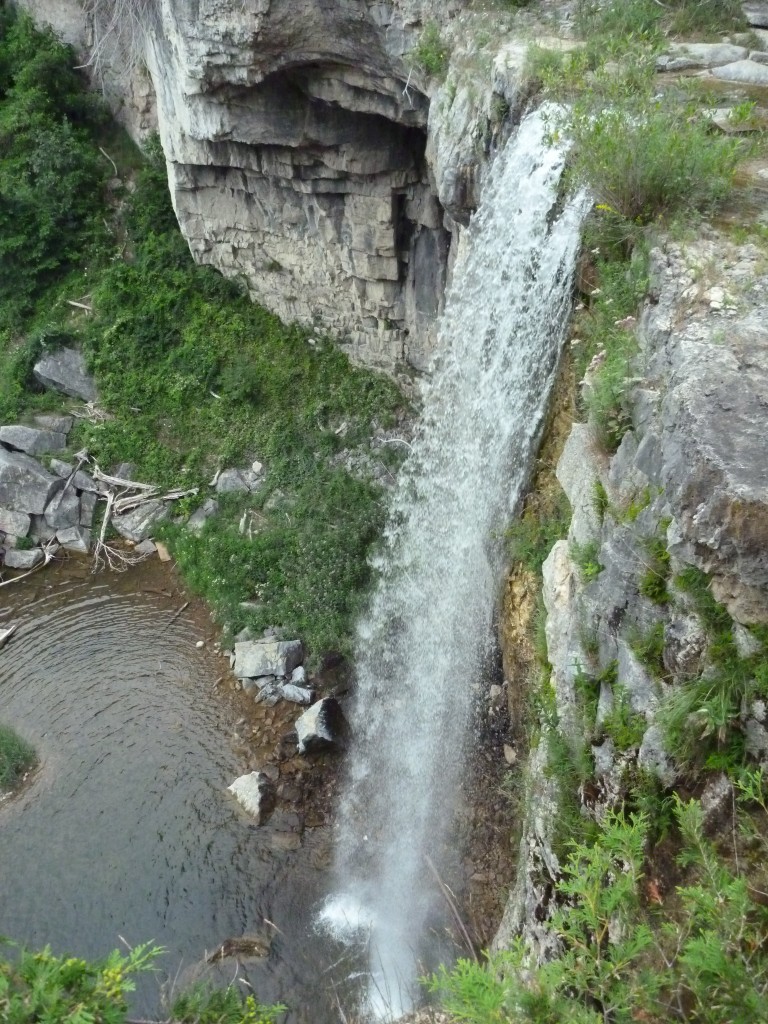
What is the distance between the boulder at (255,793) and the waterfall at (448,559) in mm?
834

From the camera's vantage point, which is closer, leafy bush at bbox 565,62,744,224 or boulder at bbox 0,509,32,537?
leafy bush at bbox 565,62,744,224

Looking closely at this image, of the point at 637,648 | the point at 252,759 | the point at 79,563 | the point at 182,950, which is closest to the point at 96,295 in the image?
the point at 79,563

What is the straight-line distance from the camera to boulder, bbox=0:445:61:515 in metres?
11.6

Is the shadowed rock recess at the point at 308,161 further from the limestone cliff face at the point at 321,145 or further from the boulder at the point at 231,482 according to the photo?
the boulder at the point at 231,482

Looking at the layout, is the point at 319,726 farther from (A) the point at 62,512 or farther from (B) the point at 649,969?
(B) the point at 649,969

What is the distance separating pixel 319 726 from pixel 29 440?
7.33m

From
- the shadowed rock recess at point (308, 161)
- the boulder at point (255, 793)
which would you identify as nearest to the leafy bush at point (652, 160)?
the shadowed rock recess at point (308, 161)

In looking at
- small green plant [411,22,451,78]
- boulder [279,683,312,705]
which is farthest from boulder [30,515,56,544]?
small green plant [411,22,451,78]

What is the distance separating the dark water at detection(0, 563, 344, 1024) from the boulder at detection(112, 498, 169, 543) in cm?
120

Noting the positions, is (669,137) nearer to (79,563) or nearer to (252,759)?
(252,759)

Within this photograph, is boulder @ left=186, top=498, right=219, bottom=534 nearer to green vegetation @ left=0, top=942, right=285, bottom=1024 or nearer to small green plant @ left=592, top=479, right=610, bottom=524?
small green plant @ left=592, top=479, right=610, bottom=524

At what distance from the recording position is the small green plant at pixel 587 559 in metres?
4.30

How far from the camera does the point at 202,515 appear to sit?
11562mm

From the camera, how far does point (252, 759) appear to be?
8.64 m
